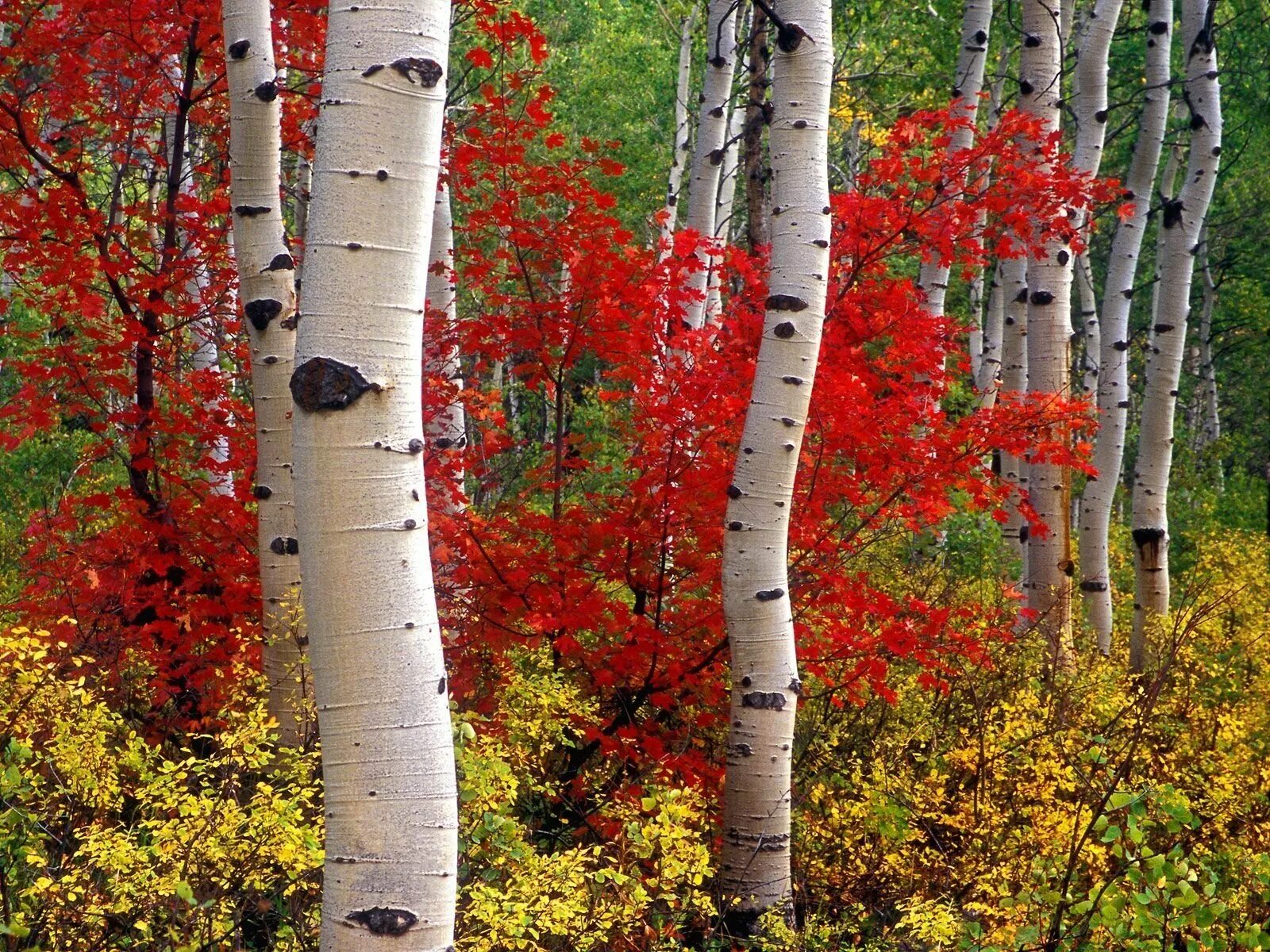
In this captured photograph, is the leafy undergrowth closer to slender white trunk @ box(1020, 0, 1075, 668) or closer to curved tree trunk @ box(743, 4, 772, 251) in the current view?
slender white trunk @ box(1020, 0, 1075, 668)

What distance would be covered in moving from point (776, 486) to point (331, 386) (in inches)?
94.6

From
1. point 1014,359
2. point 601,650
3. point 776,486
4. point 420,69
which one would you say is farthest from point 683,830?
point 1014,359

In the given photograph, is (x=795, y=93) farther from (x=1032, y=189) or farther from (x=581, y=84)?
(x=581, y=84)

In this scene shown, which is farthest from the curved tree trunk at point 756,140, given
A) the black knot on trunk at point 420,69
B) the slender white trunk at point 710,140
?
the black knot on trunk at point 420,69

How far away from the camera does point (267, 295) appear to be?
4.38 meters

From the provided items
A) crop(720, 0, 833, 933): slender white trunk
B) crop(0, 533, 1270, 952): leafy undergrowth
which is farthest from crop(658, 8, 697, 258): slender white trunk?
crop(0, 533, 1270, 952): leafy undergrowth

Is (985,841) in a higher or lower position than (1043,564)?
lower

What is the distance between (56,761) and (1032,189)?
537 cm

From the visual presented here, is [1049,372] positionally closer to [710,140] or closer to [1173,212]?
[1173,212]

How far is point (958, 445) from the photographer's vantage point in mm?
5402

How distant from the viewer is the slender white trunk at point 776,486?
4.02 m

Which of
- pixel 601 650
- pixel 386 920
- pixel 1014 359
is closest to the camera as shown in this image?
pixel 386 920

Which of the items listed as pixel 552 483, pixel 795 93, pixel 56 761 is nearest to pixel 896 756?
pixel 552 483

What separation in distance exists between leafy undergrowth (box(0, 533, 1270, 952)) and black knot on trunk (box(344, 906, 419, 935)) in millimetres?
961
